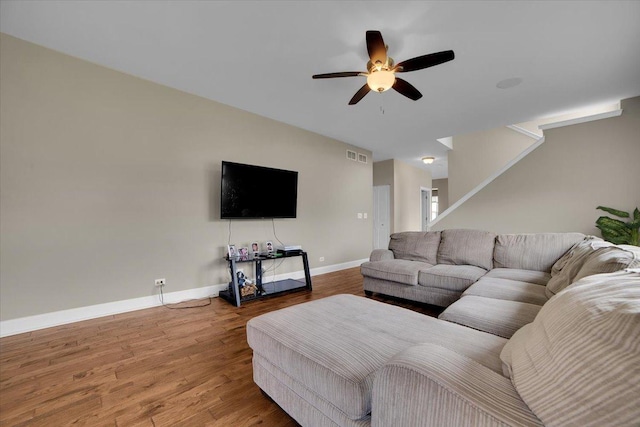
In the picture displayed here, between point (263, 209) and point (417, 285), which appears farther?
point (263, 209)

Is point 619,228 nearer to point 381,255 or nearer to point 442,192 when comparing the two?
point 381,255

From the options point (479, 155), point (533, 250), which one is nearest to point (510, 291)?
point (533, 250)

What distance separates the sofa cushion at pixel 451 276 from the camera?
Answer: 2.78 m

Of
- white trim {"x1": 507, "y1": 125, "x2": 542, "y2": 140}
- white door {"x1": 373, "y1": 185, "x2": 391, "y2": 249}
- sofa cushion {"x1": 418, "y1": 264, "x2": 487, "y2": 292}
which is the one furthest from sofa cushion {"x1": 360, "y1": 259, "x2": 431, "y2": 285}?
white trim {"x1": 507, "y1": 125, "x2": 542, "y2": 140}

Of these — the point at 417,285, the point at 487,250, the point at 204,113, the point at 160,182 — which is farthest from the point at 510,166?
the point at 160,182

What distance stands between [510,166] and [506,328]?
428cm

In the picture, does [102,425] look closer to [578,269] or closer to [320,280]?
[578,269]

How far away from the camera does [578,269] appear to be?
1.84 meters

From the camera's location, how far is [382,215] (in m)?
7.56

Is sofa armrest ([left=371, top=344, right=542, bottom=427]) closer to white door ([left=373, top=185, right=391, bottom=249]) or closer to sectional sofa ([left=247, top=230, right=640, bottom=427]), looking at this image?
sectional sofa ([left=247, top=230, right=640, bottom=427])

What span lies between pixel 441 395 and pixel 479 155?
673 cm

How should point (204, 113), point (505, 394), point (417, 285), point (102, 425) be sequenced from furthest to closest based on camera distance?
point (204, 113)
point (417, 285)
point (102, 425)
point (505, 394)

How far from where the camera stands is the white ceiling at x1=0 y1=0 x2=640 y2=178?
84.0 inches

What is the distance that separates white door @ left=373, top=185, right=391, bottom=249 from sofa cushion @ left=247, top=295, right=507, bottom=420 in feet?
19.4
